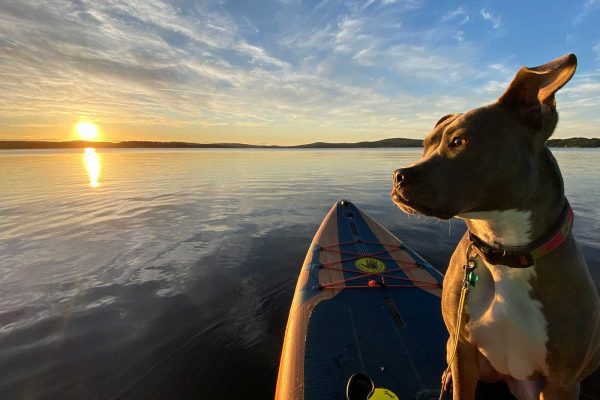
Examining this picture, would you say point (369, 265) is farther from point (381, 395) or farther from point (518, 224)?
point (518, 224)

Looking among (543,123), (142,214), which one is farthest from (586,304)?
(142,214)

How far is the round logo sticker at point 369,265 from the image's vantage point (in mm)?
7457

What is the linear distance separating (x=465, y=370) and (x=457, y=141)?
221 cm

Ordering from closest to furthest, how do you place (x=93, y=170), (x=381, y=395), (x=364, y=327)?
(x=381, y=395) → (x=364, y=327) → (x=93, y=170)

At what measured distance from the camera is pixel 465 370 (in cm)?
314

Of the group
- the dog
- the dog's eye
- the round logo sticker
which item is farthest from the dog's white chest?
the round logo sticker

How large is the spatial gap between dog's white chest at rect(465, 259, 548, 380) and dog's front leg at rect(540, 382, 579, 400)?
15 cm

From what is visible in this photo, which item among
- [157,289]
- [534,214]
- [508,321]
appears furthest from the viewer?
[157,289]

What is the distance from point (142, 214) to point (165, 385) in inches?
471

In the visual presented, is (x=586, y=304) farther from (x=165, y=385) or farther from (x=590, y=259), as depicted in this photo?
(x=590, y=259)

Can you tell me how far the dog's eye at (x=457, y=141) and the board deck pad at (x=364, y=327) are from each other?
10.8 feet

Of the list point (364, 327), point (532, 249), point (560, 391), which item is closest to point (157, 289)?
point (364, 327)

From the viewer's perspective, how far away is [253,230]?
1348 cm

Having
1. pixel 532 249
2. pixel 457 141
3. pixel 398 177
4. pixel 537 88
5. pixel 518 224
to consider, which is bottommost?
pixel 532 249
